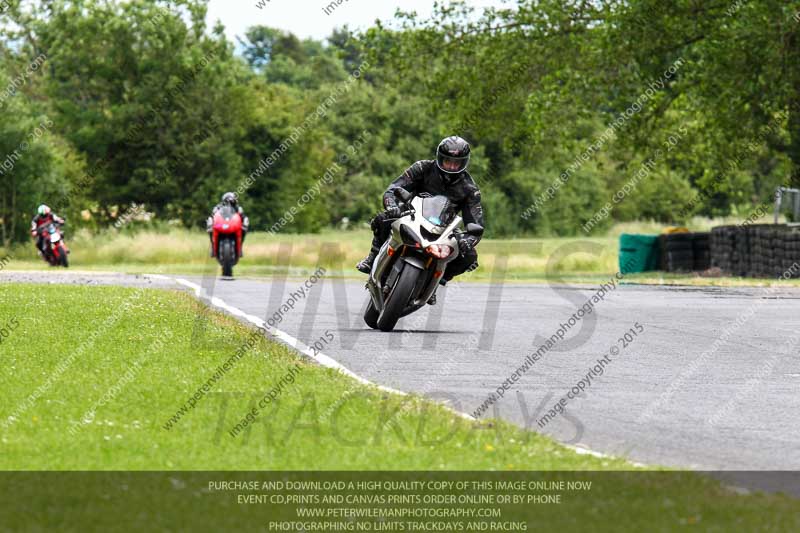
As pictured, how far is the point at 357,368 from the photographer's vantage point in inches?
450

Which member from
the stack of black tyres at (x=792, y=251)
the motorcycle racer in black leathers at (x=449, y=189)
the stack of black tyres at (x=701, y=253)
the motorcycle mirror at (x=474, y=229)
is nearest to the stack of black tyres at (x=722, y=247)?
the stack of black tyres at (x=701, y=253)

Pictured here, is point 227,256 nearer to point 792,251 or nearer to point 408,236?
point 792,251

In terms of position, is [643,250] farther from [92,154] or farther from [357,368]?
[92,154]

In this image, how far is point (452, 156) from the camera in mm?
14094

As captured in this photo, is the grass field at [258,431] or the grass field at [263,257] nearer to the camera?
the grass field at [258,431]

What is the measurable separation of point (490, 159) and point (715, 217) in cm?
1329

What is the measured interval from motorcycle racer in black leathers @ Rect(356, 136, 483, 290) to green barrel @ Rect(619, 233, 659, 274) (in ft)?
69.0

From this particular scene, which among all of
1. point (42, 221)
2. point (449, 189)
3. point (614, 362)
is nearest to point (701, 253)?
point (42, 221)

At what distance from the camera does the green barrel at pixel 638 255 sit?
35.3m

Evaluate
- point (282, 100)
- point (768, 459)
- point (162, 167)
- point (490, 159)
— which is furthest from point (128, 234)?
point (768, 459)

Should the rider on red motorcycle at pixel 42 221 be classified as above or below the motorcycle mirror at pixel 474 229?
below

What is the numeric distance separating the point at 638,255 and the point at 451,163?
21759 mm

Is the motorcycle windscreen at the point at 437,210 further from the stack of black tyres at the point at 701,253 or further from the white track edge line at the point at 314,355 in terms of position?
the stack of black tyres at the point at 701,253

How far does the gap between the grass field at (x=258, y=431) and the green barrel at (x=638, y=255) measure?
24.0 meters
